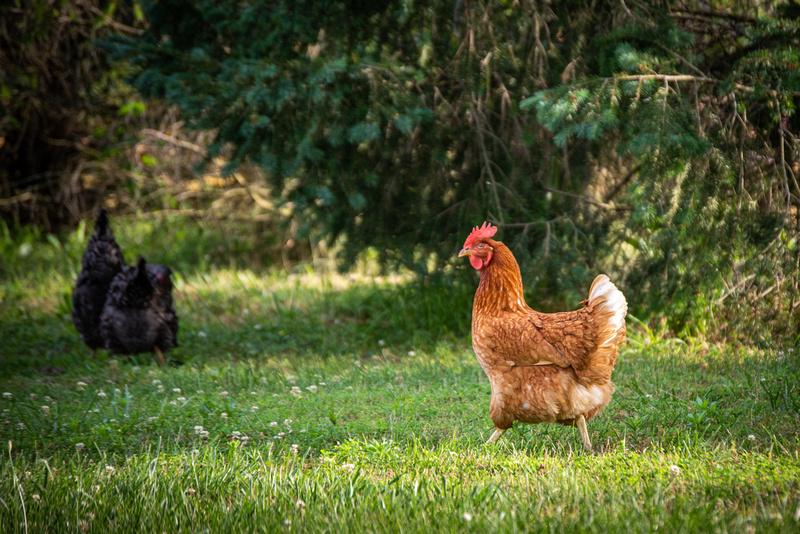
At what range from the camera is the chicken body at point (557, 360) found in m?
4.76

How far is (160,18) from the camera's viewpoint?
814 centimetres

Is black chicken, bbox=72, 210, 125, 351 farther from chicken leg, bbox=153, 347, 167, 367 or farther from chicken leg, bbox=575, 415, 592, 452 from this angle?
chicken leg, bbox=575, 415, 592, 452

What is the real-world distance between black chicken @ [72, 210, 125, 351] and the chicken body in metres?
4.51

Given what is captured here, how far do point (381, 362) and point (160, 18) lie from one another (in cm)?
375

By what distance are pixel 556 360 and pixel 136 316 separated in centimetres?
430

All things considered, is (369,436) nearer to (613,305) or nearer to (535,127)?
(613,305)

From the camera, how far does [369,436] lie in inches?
210

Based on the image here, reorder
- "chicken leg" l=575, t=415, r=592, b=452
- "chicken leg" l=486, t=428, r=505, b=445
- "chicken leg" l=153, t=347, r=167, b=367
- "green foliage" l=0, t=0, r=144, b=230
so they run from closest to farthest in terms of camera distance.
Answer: "chicken leg" l=575, t=415, r=592, b=452
"chicken leg" l=486, t=428, r=505, b=445
"chicken leg" l=153, t=347, r=167, b=367
"green foliage" l=0, t=0, r=144, b=230

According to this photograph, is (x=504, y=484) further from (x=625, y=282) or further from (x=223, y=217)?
(x=223, y=217)

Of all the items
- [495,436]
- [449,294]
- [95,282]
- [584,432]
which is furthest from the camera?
[449,294]

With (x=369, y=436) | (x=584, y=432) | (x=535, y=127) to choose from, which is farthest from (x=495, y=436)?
(x=535, y=127)

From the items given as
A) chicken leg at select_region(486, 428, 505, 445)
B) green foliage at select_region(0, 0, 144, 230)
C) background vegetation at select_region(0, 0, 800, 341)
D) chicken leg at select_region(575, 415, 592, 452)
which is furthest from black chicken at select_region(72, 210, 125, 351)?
chicken leg at select_region(575, 415, 592, 452)

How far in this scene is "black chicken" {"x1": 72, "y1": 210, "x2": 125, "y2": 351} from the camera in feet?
26.6

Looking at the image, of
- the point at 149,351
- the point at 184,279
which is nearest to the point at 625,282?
the point at 149,351
